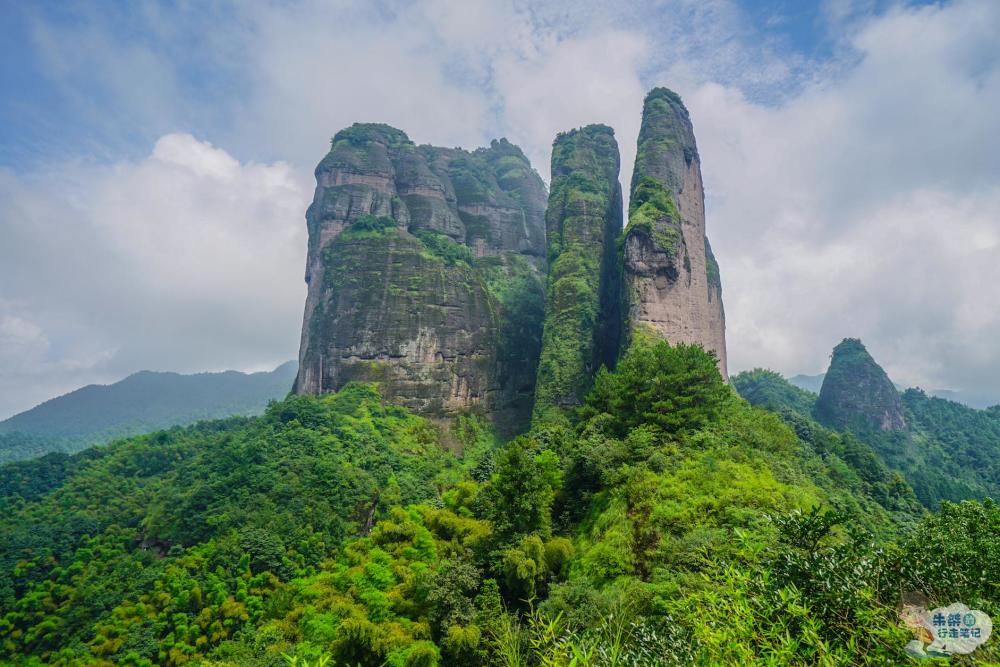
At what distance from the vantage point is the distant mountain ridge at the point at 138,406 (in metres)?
91.4

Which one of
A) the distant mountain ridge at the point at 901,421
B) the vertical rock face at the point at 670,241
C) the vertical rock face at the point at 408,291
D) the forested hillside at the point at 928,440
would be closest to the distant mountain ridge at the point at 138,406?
the vertical rock face at the point at 408,291

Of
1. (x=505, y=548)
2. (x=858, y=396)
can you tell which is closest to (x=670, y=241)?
(x=505, y=548)

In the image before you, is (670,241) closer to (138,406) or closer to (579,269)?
(579,269)

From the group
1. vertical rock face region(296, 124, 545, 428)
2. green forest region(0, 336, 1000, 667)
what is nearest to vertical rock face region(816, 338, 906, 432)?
green forest region(0, 336, 1000, 667)

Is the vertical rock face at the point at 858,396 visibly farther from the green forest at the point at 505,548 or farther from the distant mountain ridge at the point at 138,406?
the distant mountain ridge at the point at 138,406

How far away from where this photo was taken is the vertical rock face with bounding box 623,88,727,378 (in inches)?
1305

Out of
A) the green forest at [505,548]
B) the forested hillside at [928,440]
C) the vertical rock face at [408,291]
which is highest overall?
the vertical rock face at [408,291]

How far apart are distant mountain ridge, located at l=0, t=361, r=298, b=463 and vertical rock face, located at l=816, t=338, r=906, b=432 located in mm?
81232

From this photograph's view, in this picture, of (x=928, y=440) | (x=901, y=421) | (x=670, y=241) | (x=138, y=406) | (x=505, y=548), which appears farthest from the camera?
(x=138, y=406)

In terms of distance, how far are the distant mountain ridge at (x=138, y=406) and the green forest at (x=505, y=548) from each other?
206ft

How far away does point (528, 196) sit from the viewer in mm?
64938

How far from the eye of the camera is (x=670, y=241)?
3359 cm

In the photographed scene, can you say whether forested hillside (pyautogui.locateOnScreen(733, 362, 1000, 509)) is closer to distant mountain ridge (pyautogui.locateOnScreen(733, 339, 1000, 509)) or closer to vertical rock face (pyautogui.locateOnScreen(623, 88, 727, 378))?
distant mountain ridge (pyautogui.locateOnScreen(733, 339, 1000, 509))

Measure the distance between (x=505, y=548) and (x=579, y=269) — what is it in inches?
1118
